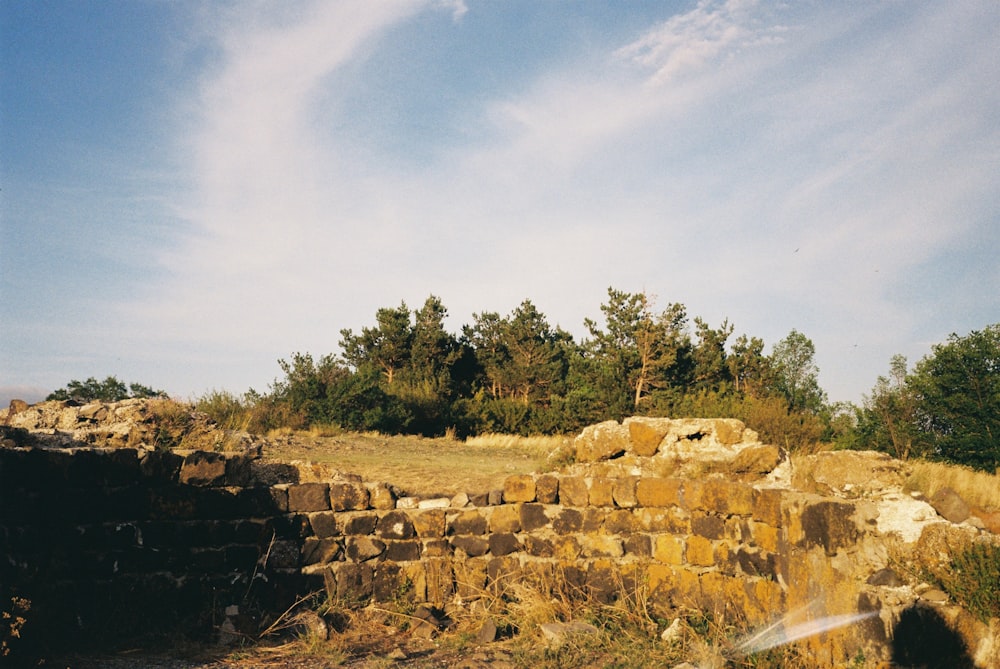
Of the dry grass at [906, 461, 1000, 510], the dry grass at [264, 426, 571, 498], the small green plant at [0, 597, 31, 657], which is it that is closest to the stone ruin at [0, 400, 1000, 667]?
the dry grass at [906, 461, 1000, 510]

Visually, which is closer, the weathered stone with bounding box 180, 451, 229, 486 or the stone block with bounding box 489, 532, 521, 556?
the weathered stone with bounding box 180, 451, 229, 486

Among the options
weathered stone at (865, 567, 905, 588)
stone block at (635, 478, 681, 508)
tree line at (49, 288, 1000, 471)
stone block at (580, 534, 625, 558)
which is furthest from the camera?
tree line at (49, 288, 1000, 471)

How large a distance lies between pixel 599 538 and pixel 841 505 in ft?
8.11

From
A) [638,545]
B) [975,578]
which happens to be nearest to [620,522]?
[638,545]

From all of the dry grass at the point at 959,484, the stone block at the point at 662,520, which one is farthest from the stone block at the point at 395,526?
the dry grass at the point at 959,484

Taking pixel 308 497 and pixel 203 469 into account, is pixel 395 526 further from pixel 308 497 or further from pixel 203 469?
pixel 203 469

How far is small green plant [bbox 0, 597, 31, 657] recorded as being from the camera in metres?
4.40

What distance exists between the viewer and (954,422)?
1562cm

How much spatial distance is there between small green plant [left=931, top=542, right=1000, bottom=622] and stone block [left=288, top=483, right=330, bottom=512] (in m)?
5.13

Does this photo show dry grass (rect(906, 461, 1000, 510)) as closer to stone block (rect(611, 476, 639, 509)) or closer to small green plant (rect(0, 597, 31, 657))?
stone block (rect(611, 476, 639, 509))

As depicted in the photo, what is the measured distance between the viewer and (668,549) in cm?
607

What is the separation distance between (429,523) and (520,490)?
101 cm

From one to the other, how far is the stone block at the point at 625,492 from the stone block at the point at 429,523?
1796 mm

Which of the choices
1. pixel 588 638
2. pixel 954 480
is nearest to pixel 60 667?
pixel 588 638
